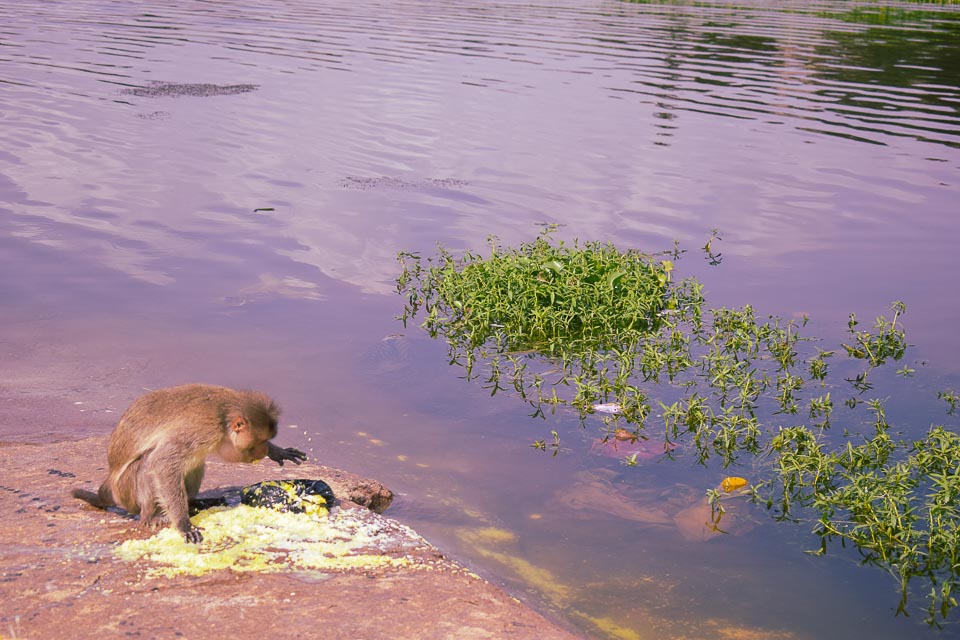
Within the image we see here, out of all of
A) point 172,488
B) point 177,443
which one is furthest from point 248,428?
point 172,488

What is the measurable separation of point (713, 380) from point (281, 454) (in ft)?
12.1

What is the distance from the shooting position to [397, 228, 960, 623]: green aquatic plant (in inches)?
→ 227

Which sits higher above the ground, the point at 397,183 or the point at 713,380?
the point at 397,183

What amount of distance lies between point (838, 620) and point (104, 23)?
1257 inches

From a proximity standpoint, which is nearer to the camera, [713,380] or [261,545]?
[261,545]

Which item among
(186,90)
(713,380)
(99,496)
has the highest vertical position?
(186,90)

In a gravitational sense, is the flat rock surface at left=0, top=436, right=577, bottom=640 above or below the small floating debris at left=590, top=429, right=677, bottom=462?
above

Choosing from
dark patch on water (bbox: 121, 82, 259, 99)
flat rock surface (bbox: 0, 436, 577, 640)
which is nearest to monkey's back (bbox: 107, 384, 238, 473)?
flat rock surface (bbox: 0, 436, 577, 640)

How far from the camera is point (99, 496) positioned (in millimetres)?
5004

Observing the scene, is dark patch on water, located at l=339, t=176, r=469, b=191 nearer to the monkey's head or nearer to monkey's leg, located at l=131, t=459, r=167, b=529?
Result: the monkey's head

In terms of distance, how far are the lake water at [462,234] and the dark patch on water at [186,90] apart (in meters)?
0.11

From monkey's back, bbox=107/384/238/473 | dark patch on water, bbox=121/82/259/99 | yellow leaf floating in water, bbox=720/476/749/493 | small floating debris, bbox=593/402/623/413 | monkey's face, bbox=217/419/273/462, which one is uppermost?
dark patch on water, bbox=121/82/259/99

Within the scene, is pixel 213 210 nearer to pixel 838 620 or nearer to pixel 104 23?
pixel 838 620

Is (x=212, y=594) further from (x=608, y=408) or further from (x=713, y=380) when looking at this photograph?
(x=713, y=380)
